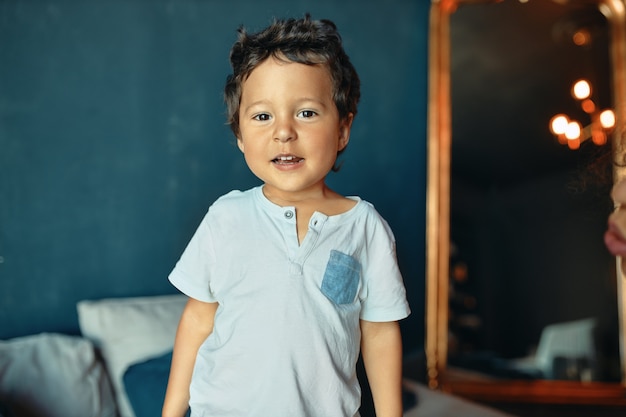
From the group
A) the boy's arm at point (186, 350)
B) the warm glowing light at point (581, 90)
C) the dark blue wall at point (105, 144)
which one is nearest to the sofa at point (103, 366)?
the dark blue wall at point (105, 144)

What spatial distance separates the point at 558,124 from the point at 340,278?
1.81m

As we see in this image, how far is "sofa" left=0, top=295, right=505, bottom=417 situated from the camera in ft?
4.65

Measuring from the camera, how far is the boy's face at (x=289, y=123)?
884 mm

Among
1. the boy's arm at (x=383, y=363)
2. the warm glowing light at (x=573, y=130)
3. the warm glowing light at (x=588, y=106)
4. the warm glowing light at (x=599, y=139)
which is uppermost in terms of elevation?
the warm glowing light at (x=588, y=106)

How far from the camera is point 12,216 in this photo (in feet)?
5.31

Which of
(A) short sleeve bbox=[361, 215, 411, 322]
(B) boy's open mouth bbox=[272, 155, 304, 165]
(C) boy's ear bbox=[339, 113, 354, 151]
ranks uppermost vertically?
(C) boy's ear bbox=[339, 113, 354, 151]

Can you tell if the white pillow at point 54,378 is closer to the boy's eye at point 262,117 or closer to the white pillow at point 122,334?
the white pillow at point 122,334

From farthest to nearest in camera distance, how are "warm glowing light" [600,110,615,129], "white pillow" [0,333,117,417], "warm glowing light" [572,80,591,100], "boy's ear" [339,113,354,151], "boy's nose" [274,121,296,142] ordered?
"warm glowing light" [572,80,591,100], "warm glowing light" [600,110,615,129], "white pillow" [0,333,117,417], "boy's ear" [339,113,354,151], "boy's nose" [274,121,296,142]

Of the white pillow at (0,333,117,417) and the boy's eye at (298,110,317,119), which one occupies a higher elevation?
the boy's eye at (298,110,317,119)

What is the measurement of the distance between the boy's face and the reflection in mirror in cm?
167

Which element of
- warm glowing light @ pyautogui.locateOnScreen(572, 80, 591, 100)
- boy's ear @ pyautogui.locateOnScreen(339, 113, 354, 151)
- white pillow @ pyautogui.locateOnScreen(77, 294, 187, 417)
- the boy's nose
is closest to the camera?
the boy's nose

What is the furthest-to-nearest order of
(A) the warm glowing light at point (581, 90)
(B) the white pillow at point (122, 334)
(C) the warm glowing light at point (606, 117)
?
(A) the warm glowing light at point (581, 90)
(C) the warm glowing light at point (606, 117)
(B) the white pillow at point (122, 334)

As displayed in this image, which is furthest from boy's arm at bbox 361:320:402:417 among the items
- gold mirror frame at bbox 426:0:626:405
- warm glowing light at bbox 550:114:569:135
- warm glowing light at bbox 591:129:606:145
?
warm glowing light at bbox 550:114:569:135

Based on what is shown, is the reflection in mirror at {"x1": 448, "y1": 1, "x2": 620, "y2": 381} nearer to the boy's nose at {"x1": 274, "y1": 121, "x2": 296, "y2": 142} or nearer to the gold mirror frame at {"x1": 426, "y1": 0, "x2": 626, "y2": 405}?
the gold mirror frame at {"x1": 426, "y1": 0, "x2": 626, "y2": 405}
